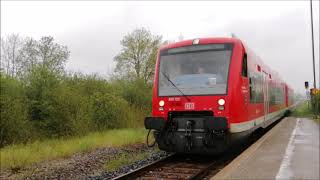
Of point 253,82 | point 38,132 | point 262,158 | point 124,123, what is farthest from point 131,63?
point 262,158

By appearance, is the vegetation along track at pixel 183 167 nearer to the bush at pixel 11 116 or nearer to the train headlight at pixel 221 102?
the train headlight at pixel 221 102

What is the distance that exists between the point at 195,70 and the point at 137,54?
3136 centimetres

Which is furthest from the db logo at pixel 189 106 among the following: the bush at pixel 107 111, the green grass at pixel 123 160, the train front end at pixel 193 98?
the bush at pixel 107 111

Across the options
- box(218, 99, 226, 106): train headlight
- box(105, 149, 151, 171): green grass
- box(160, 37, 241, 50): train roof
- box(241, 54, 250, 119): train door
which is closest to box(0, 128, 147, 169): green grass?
box(105, 149, 151, 171): green grass

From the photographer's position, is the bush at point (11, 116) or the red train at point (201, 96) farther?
the bush at point (11, 116)

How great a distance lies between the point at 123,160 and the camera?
1101cm

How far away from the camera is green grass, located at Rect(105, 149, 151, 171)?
10.3 m

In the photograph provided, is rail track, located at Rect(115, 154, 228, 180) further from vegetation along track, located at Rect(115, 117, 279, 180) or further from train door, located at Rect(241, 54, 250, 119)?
train door, located at Rect(241, 54, 250, 119)

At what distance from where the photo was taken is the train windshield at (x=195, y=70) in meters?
10.2

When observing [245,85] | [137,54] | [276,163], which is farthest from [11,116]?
[137,54]

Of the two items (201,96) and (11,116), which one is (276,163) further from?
(11,116)

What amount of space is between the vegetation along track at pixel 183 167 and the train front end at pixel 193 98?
0.42m

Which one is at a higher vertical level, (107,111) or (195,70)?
(195,70)

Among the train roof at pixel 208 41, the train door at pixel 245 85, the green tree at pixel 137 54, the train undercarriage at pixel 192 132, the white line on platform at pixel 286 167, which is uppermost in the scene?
the green tree at pixel 137 54
